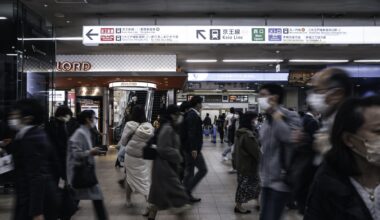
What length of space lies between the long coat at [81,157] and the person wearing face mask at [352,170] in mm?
3363

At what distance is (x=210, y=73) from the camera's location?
20344mm

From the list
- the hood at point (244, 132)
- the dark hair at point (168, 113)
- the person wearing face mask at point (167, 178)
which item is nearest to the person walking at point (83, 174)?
the person wearing face mask at point (167, 178)

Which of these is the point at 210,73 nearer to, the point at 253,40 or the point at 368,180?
the point at 253,40

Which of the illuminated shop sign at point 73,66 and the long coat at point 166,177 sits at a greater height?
the illuminated shop sign at point 73,66

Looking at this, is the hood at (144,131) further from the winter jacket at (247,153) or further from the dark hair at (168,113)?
the winter jacket at (247,153)

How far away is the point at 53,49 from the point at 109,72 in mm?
4389

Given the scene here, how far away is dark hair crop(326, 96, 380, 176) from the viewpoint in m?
1.51

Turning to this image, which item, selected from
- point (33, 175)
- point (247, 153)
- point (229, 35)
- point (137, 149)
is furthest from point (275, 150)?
point (229, 35)

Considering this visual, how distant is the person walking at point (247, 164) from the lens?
6.04 metres

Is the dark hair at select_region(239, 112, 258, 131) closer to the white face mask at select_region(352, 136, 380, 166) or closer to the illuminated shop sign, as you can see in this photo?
the white face mask at select_region(352, 136, 380, 166)

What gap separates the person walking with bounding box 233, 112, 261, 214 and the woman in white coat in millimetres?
1299

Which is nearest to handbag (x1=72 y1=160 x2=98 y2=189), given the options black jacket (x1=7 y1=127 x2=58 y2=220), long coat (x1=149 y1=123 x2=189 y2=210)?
long coat (x1=149 y1=123 x2=189 y2=210)

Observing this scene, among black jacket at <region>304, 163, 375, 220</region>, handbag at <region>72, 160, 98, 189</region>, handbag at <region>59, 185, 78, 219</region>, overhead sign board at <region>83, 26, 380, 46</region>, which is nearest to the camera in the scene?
black jacket at <region>304, 163, 375, 220</region>

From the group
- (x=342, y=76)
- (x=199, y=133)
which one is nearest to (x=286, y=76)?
(x=199, y=133)
